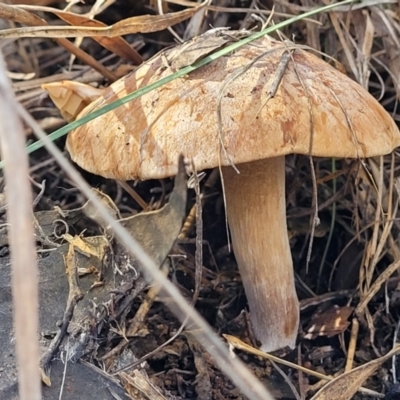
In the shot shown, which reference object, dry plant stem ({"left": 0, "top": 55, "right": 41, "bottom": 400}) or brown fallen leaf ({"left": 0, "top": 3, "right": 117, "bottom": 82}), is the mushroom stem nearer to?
brown fallen leaf ({"left": 0, "top": 3, "right": 117, "bottom": 82})

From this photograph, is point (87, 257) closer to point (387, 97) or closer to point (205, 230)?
point (205, 230)

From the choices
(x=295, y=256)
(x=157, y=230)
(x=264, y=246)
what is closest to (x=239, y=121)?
(x=157, y=230)

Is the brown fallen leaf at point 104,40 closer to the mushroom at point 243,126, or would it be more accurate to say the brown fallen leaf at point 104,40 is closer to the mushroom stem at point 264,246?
the mushroom at point 243,126

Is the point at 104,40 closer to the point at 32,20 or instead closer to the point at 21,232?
the point at 32,20

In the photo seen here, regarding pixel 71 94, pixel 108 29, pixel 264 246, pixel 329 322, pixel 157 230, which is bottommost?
pixel 329 322

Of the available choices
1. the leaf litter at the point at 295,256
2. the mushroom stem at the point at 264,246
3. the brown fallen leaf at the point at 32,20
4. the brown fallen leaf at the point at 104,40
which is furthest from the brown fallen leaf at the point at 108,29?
the mushroom stem at the point at 264,246

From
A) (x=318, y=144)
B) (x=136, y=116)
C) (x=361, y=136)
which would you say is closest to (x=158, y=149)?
(x=136, y=116)
